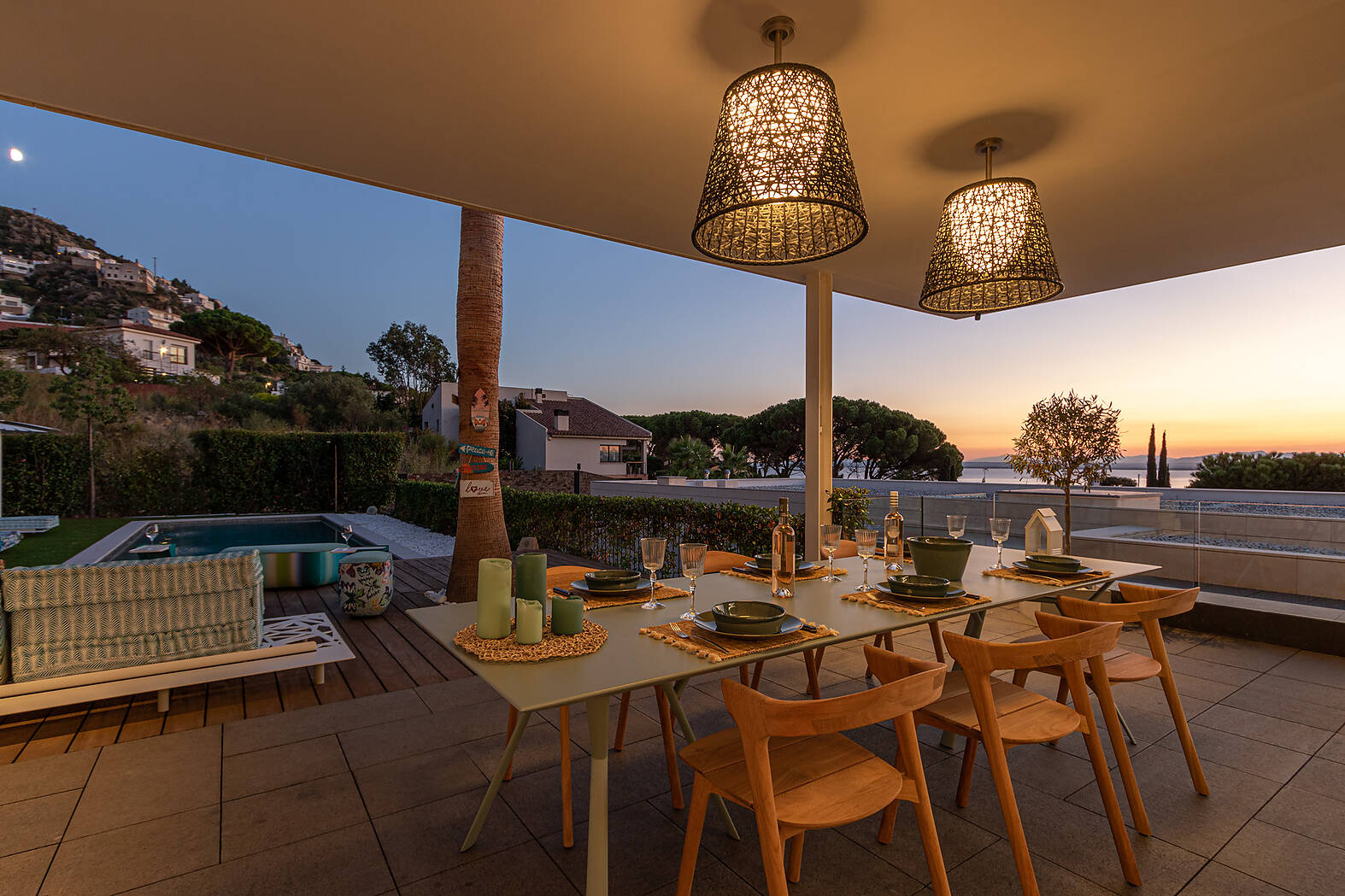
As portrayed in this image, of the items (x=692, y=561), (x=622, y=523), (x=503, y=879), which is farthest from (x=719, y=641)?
(x=622, y=523)

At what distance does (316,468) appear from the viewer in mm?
12656

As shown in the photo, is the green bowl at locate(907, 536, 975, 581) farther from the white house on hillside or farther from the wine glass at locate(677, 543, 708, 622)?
the white house on hillside

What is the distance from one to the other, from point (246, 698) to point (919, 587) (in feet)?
10.7

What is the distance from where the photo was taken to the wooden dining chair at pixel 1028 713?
1554 millimetres

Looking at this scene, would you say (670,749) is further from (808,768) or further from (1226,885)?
(1226,885)

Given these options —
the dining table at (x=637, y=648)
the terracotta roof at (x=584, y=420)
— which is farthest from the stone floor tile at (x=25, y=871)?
the terracotta roof at (x=584, y=420)

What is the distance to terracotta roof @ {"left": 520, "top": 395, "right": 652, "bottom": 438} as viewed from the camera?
2669cm

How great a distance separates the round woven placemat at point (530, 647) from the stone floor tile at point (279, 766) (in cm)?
132

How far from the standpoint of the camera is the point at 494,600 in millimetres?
1467

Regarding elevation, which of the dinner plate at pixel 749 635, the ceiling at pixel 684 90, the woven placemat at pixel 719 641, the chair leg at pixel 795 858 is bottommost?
the chair leg at pixel 795 858

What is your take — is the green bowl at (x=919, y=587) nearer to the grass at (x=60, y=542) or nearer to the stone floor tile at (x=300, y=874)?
the stone floor tile at (x=300, y=874)

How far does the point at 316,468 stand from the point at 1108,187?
13.7m

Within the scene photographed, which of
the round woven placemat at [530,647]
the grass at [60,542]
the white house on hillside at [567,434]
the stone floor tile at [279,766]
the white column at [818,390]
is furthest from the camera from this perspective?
the white house on hillside at [567,434]

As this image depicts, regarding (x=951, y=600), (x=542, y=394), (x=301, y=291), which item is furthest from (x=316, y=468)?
(x=301, y=291)
